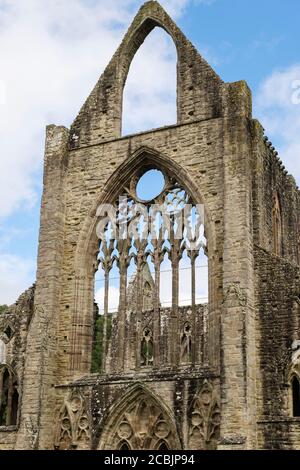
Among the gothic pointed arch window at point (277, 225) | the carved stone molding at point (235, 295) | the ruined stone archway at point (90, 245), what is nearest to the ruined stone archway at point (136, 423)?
the ruined stone archway at point (90, 245)

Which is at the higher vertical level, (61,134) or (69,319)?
(61,134)

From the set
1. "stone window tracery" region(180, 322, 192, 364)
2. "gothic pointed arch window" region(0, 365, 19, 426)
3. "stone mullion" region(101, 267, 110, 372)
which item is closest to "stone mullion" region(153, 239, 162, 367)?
"stone mullion" region(101, 267, 110, 372)

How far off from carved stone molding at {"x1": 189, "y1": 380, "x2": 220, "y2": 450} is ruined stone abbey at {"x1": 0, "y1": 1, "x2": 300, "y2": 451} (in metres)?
0.02

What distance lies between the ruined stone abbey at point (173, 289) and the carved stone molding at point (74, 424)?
23 millimetres

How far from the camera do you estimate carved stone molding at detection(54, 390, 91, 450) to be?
1448cm

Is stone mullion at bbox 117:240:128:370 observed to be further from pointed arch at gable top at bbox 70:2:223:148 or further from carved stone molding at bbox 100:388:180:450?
pointed arch at gable top at bbox 70:2:223:148

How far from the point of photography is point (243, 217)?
14016 mm

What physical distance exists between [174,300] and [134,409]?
2.38 metres

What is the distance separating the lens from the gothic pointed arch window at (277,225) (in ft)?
52.4

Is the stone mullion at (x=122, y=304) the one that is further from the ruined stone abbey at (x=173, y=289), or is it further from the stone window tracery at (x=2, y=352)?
the stone window tracery at (x=2, y=352)

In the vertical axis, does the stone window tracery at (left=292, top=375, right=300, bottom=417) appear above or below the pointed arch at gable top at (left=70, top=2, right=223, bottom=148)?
below
